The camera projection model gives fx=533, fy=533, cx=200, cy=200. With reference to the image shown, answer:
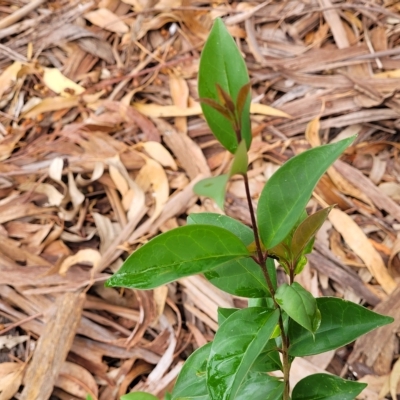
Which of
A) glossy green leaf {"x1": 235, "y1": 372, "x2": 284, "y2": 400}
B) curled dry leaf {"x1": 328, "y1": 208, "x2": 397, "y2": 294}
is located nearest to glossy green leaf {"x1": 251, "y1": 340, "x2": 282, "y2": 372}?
glossy green leaf {"x1": 235, "y1": 372, "x2": 284, "y2": 400}

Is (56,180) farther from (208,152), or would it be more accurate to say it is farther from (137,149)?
(208,152)

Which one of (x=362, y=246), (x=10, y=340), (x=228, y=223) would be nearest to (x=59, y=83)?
(x=10, y=340)

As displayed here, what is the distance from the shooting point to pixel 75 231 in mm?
1343

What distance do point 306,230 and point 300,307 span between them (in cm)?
8

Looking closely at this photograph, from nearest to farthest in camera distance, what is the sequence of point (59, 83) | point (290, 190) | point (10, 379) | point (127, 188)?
point (290, 190), point (10, 379), point (127, 188), point (59, 83)

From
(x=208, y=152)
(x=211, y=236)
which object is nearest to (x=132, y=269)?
(x=211, y=236)

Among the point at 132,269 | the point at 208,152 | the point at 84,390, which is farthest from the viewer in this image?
the point at 208,152

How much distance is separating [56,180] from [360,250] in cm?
78

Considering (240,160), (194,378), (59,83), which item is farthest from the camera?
(59,83)

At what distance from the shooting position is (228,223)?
59cm

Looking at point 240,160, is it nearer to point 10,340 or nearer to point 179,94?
point 10,340

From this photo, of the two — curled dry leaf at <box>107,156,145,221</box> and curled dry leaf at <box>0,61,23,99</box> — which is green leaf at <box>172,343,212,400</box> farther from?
curled dry leaf at <box>0,61,23,99</box>

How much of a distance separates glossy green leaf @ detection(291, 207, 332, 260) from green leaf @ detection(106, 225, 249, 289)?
0.07 m

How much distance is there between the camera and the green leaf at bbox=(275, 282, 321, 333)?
47 centimetres
